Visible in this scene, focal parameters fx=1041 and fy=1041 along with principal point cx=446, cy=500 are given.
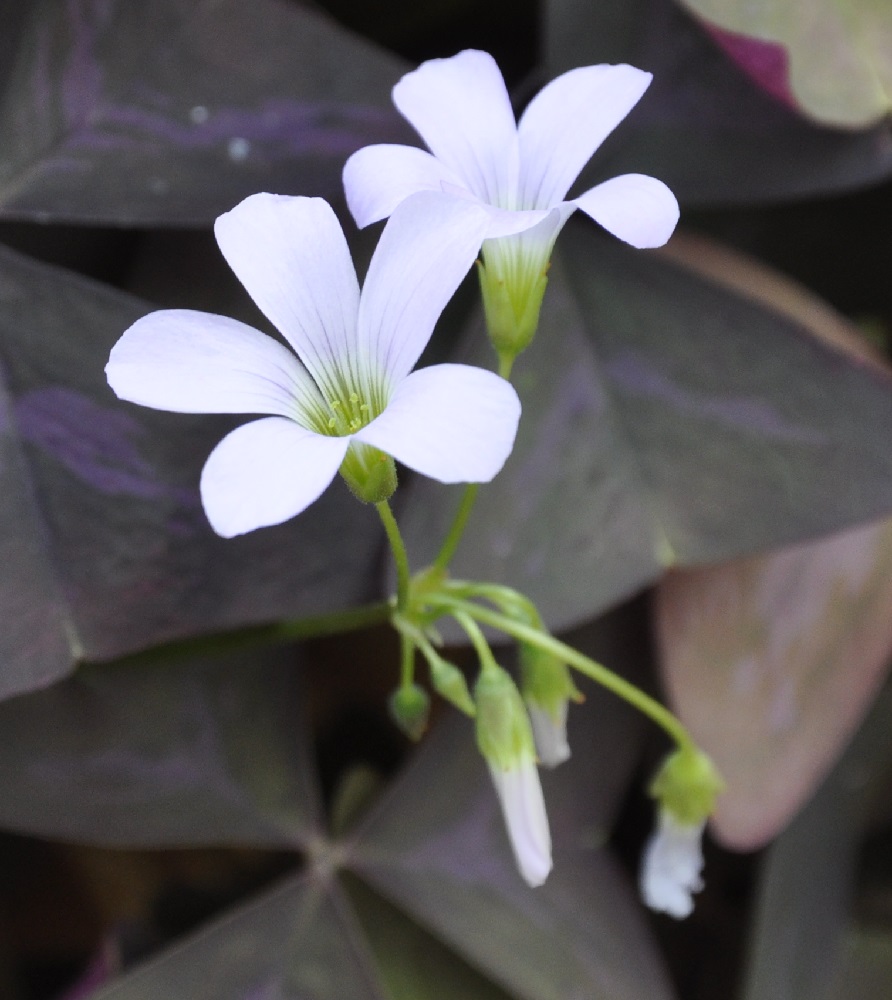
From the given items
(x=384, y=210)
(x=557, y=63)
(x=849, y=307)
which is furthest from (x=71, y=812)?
(x=849, y=307)

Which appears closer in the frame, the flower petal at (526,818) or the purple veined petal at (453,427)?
the purple veined petal at (453,427)

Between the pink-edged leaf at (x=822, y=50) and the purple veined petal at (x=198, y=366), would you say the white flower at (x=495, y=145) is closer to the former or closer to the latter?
the purple veined petal at (x=198, y=366)

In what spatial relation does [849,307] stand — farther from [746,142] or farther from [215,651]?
[215,651]

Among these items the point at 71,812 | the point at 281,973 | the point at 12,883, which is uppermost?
the point at 71,812

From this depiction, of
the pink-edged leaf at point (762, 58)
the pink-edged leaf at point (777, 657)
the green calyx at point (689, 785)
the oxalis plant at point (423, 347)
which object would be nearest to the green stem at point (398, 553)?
the oxalis plant at point (423, 347)

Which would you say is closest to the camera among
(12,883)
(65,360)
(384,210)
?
(384,210)

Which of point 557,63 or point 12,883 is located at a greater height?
point 557,63

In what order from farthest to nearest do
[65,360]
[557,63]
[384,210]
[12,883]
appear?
[12,883]
[557,63]
[65,360]
[384,210]
